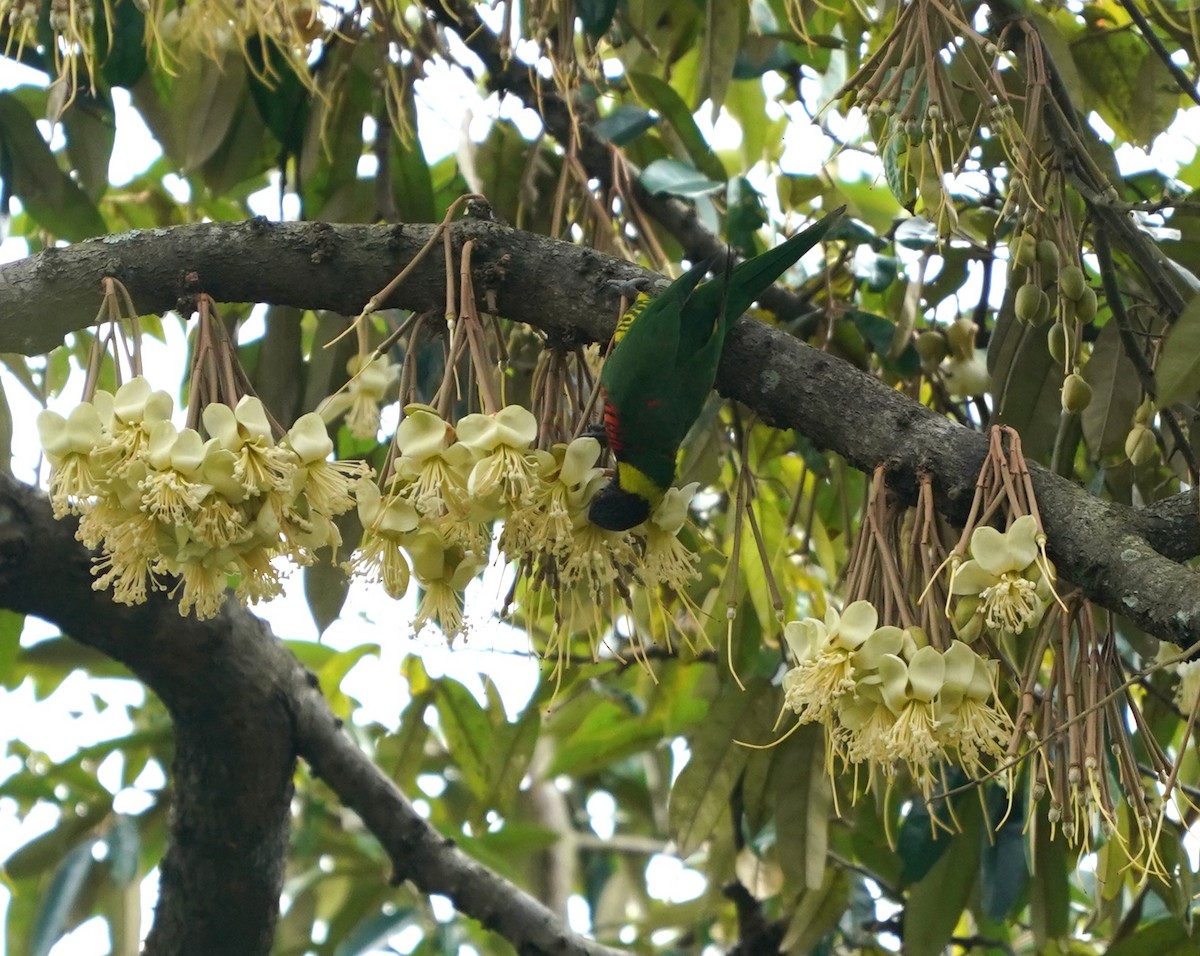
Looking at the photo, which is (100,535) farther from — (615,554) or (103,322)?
(615,554)

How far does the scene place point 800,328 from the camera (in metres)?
1.92

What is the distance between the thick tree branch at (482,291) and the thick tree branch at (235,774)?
539 millimetres

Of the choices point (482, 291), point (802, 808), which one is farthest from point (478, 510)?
point (802, 808)

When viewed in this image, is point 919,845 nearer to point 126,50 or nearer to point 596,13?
point 596,13

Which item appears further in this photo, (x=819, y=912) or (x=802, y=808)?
(x=819, y=912)

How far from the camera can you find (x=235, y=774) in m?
1.88

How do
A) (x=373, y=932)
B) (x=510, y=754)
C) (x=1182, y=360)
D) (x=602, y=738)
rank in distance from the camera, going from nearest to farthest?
(x=1182, y=360), (x=510, y=754), (x=373, y=932), (x=602, y=738)

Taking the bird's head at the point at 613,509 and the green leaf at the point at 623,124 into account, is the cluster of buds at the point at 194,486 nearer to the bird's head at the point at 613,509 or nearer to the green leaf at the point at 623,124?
the bird's head at the point at 613,509

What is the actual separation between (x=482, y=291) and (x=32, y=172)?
3.02ft

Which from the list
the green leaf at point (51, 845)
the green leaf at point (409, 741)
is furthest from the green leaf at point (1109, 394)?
the green leaf at point (51, 845)

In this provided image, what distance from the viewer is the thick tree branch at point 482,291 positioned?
115 centimetres

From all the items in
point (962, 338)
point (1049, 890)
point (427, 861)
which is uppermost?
point (962, 338)

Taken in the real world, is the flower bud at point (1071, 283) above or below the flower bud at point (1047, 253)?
below

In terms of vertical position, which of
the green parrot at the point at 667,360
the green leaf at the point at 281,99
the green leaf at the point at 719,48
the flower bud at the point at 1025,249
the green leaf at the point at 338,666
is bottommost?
the green leaf at the point at 338,666
